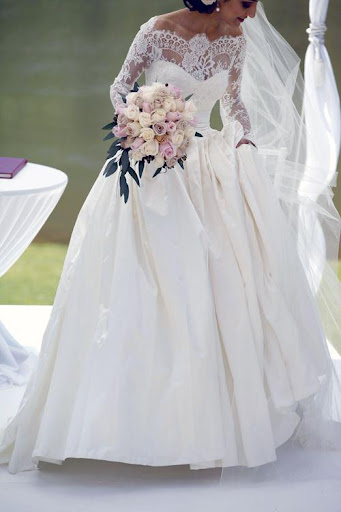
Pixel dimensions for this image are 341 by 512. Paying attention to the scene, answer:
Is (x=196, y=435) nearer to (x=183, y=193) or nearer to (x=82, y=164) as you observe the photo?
(x=183, y=193)

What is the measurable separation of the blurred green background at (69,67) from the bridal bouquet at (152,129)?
3.88m

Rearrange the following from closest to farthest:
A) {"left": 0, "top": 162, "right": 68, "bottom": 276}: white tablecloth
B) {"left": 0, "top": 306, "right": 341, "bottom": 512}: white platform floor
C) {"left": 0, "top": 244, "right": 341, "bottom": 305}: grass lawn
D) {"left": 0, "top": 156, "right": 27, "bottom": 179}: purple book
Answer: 1. {"left": 0, "top": 306, "right": 341, "bottom": 512}: white platform floor
2. {"left": 0, "top": 162, "right": 68, "bottom": 276}: white tablecloth
3. {"left": 0, "top": 156, "right": 27, "bottom": 179}: purple book
4. {"left": 0, "top": 244, "right": 341, "bottom": 305}: grass lawn

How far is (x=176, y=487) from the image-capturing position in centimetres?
304

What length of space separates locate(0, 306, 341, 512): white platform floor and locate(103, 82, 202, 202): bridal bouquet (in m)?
0.86

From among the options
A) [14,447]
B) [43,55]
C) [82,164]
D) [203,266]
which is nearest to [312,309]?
[203,266]

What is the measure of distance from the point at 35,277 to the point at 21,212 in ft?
8.75

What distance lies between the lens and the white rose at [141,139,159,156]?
301cm

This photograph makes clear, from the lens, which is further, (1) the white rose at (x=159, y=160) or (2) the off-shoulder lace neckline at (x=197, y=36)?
(2) the off-shoulder lace neckline at (x=197, y=36)

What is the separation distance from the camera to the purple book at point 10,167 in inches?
148

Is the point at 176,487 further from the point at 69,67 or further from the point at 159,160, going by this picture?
the point at 69,67

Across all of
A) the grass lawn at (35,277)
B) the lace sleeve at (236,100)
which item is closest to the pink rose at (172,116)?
the lace sleeve at (236,100)

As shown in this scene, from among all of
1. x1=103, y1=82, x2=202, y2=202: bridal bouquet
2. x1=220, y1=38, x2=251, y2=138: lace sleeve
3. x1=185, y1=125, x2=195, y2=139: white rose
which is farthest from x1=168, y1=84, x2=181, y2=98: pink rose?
x1=220, y1=38, x2=251, y2=138: lace sleeve

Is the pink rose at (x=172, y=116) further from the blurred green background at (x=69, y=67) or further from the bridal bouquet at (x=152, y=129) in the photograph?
the blurred green background at (x=69, y=67)

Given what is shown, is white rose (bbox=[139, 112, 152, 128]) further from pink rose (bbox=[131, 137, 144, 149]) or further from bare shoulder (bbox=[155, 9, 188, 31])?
bare shoulder (bbox=[155, 9, 188, 31])
